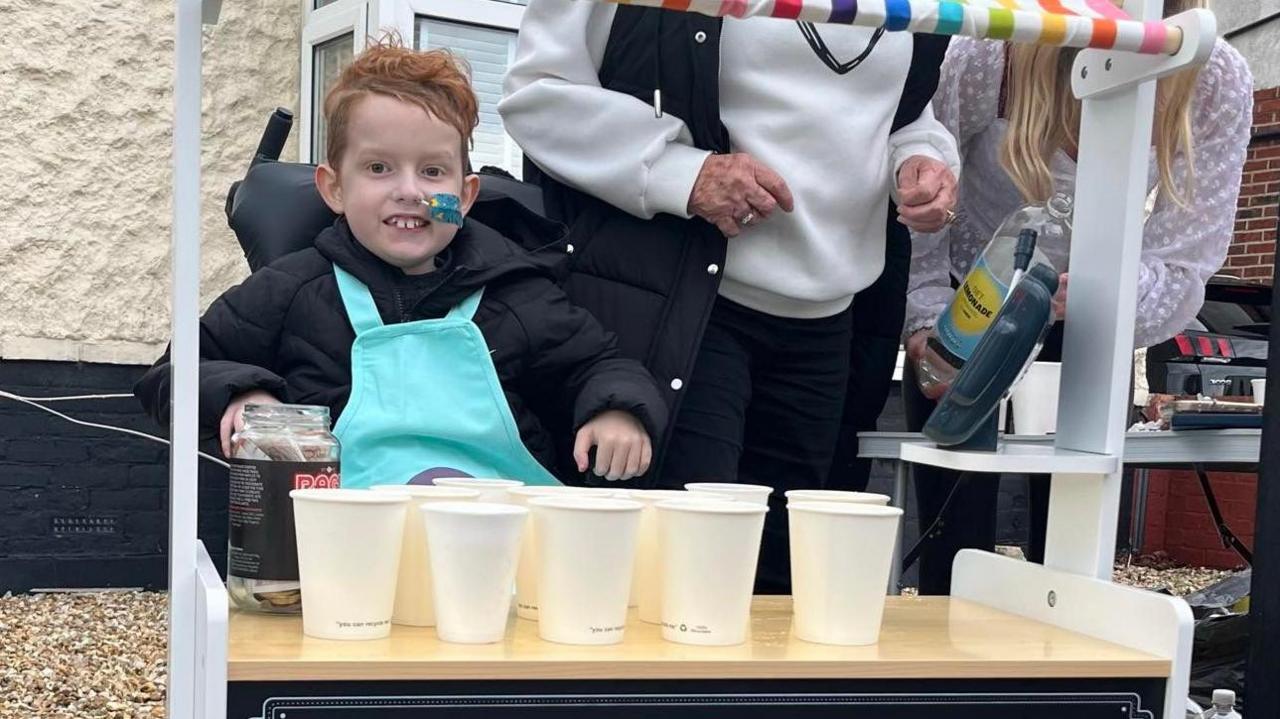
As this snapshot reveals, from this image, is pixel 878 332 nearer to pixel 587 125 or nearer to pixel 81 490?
pixel 587 125

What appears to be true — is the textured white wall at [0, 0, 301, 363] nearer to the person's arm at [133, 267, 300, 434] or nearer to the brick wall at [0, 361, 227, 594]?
the brick wall at [0, 361, 227, 594]

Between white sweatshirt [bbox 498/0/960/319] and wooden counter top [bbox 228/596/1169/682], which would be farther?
white sweatshirt [bbox 498/0/960/319]

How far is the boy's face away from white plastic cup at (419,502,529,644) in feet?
2.05

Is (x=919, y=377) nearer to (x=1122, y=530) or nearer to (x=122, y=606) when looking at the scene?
(x=122, y=606)

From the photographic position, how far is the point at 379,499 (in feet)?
3.84

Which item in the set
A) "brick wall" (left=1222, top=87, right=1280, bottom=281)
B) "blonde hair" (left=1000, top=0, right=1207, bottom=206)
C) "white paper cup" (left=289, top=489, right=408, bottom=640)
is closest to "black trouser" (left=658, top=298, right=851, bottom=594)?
"blonde hair" (left=1000, top=0, right=1207, bottom=206)

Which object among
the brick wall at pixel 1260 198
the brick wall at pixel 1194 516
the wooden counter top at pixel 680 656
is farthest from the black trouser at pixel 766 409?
the brick wall at pixel 1260 198

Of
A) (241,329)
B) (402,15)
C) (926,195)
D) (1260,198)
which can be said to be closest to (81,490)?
(402,15)

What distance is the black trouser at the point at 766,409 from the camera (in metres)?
1.90

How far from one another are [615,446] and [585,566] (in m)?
0.42

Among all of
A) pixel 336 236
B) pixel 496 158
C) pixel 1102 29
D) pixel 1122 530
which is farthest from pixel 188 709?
pixel 1122 530

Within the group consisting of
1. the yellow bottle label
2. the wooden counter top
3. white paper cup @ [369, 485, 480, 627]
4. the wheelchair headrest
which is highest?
the wheelchair headrest

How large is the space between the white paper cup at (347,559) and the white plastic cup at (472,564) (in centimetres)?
4

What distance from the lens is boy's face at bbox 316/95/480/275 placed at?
173 cm
